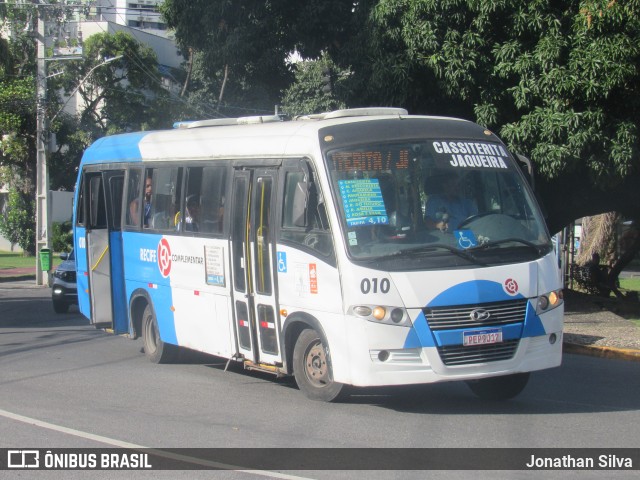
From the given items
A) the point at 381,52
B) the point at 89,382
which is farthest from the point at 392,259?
the point at 381,52

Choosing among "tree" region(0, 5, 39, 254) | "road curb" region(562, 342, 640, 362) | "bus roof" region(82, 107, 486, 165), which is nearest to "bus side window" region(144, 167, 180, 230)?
"bus roof" region(82, 107, 486, 165)

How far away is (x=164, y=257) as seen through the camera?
12.4 meters

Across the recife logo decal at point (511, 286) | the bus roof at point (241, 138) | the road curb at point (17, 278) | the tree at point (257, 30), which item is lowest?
the road curb at point (17, 278)

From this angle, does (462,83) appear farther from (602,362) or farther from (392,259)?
(392,259)

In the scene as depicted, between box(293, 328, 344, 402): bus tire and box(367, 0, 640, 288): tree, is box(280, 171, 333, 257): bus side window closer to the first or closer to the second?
box(293, 328, 344, 402): bus tire

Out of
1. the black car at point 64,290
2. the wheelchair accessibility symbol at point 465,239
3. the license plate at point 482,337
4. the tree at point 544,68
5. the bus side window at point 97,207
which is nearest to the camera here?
the license plate at point 482,337

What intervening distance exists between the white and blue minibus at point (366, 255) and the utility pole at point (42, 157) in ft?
59.9

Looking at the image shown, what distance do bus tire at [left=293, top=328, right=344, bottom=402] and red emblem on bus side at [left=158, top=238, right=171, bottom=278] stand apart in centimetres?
301

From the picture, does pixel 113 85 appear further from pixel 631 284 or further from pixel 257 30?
pixel 257 30

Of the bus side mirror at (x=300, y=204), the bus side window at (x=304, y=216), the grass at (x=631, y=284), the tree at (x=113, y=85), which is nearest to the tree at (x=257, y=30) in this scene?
the bus side window at (x=304, y=216)

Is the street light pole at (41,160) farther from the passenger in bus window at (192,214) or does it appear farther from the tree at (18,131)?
the passenger in bus window at (192,214)

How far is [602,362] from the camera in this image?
13320 millimetres

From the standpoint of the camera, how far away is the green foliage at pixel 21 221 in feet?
154

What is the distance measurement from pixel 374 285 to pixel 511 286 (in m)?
1.38
